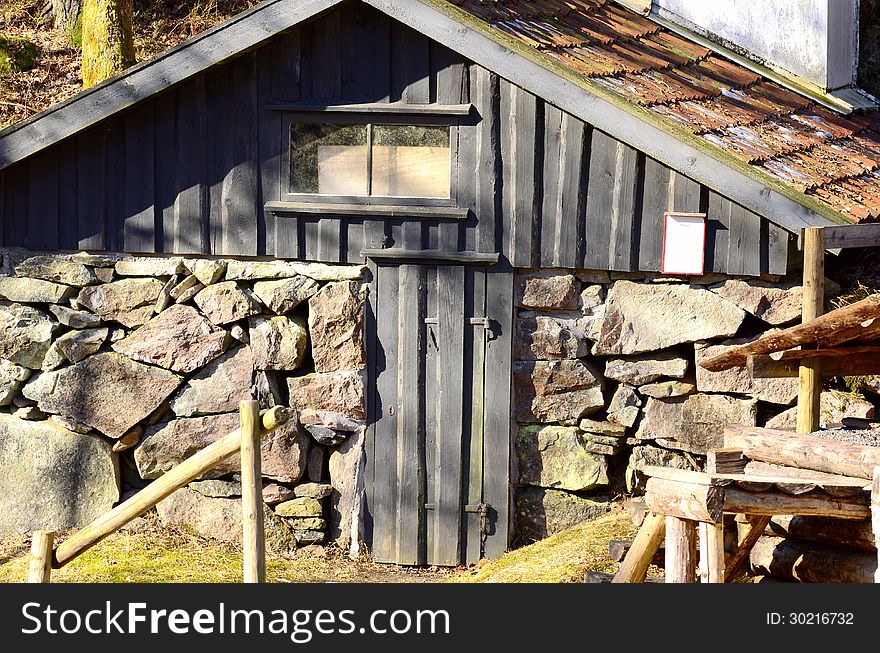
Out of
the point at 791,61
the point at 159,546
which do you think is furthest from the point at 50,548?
the point at 791,61

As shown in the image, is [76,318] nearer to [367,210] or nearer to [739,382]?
[367,210]

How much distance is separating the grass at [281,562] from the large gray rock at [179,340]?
122cm

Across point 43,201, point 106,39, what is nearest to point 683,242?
point 43,201

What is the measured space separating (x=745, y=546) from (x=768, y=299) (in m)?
1.81

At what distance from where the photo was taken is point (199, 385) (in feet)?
26.6

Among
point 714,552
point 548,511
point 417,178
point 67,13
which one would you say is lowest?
point 548,511

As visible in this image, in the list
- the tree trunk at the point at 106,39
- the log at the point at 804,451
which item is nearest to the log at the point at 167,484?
the log at the point at 804,451

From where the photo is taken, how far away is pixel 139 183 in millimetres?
8008

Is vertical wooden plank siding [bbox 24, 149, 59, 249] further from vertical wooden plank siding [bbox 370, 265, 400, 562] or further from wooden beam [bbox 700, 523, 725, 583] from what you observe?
wooden beam [bbox 700, 523, 725, 583]

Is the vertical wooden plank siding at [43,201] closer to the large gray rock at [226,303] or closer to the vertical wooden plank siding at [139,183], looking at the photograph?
the vertical wooden plank siding at [139,183]

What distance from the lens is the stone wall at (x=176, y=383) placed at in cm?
795

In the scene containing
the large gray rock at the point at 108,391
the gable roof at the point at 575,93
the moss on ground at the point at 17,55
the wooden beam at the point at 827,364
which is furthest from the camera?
the moss on ground at the point at 17,55

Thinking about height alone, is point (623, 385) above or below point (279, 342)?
below

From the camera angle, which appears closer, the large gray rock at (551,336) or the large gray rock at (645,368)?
the large gray rock at (645,368)
